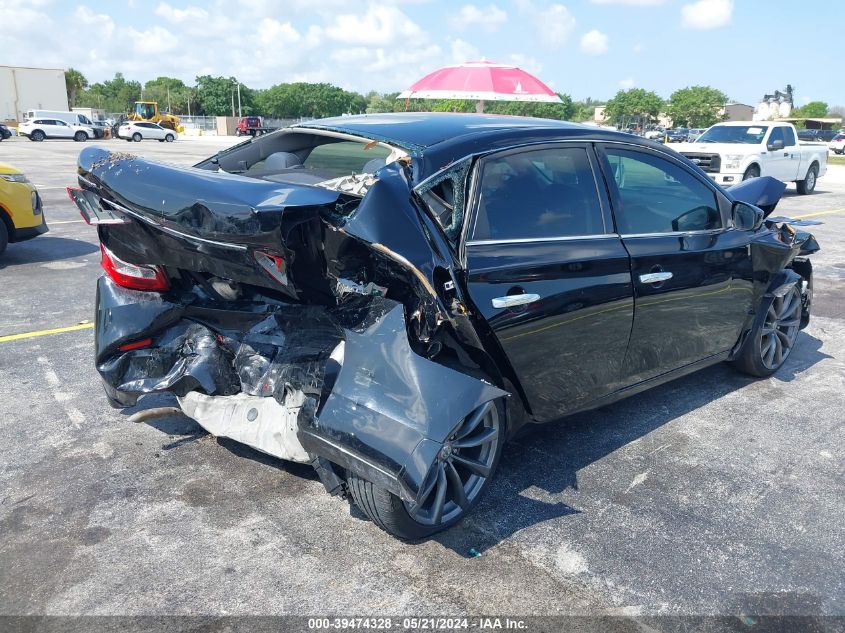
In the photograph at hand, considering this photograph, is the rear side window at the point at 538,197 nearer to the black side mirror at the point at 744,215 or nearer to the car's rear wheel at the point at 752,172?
the black side mirror at the point at 744,215

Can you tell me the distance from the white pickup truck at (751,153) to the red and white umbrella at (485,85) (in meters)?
3.54

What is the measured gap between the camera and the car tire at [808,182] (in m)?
17.9

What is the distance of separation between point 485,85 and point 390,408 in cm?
1422

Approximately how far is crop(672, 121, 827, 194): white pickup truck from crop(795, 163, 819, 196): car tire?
0.10 meters

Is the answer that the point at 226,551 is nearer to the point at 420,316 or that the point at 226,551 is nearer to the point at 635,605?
the point at 420,316

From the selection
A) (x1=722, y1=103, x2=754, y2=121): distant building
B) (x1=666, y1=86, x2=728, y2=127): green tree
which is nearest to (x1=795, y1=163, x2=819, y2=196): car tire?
(x1=666, y1=86, x2=728, y2=127): green tree

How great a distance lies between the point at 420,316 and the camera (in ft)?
9.28

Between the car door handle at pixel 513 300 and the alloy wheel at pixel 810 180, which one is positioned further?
the alloy wheel at pixel 810 180

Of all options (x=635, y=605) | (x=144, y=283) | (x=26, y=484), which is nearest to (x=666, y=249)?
(x=635, y=605)

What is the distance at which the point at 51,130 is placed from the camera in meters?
41.7

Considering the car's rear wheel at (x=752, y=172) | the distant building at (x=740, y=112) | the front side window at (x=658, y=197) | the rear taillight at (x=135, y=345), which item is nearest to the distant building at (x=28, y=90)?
the car's rear wheel at (x=752, y=172)

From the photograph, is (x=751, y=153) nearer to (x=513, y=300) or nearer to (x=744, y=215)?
(x=744, y=215)

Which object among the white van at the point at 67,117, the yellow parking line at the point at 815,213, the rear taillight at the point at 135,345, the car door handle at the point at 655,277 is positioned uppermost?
the white van at the point at 67,117

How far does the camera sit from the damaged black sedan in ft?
8.77
